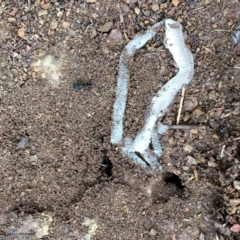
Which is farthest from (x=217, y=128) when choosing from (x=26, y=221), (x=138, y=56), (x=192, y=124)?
(x=26, y=221)

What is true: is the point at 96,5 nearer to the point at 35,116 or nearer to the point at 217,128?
the point at 35,116

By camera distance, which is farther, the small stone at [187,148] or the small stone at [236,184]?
the small stone at [187,148]

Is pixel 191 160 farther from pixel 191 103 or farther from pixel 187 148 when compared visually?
pixel 191 103

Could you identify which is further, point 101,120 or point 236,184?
point 101,120

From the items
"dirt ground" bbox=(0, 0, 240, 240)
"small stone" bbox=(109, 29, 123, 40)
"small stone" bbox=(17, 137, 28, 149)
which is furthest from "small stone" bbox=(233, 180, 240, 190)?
"small stone" bbox=(17, 137, 28, 149)

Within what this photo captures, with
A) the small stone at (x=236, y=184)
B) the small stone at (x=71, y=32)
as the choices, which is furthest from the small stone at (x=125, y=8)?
the small stone at (x=236, y=184)

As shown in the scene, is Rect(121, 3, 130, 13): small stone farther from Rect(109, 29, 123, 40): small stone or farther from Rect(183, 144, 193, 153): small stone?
Rect(183, 144, 193, 153): small stone

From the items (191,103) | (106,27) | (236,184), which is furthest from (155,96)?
(236,184)

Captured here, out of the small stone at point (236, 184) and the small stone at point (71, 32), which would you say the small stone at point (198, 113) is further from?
the small stone at point (71, 32)
